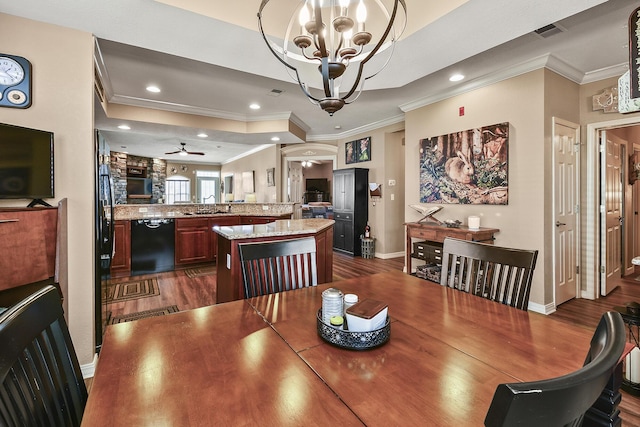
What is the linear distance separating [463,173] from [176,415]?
396 centimetres

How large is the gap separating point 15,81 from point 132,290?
2.80m

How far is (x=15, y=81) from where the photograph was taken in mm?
1986

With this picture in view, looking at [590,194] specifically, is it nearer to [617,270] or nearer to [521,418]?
[617,270]

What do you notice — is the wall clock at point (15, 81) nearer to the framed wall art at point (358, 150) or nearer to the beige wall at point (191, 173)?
the framed wall art at point (358, 150)

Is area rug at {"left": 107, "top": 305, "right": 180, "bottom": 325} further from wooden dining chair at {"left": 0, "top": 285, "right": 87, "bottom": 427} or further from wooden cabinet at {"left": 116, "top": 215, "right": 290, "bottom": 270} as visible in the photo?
wooden dining chair at {"left": 0, "top": 285, "right": 87, "bottom": 427}

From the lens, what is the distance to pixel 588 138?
3588 mm

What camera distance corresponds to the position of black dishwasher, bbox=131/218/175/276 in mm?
4766

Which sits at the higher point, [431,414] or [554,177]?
[554,177]

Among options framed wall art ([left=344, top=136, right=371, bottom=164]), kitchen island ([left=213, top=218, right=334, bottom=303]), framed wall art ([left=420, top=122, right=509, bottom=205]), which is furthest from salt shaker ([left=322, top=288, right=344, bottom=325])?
framed wall art ([left=344, top=136, right=371, bottom=164])

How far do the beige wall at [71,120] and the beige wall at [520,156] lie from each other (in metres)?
3.93

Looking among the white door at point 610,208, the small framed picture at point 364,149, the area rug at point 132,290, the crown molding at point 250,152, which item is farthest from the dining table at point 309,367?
the crown molding at point 250,152

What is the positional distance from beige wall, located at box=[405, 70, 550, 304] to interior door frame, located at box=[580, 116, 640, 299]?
3.03 feet

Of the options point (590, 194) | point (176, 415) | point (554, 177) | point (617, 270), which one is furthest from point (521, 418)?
point (617, 270)

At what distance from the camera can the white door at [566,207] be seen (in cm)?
331
